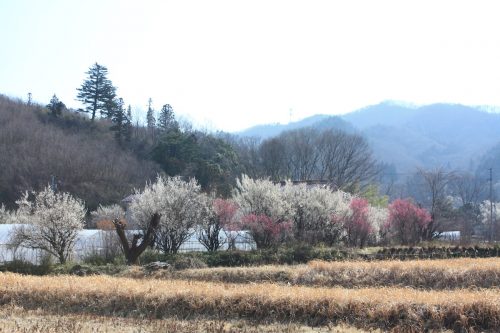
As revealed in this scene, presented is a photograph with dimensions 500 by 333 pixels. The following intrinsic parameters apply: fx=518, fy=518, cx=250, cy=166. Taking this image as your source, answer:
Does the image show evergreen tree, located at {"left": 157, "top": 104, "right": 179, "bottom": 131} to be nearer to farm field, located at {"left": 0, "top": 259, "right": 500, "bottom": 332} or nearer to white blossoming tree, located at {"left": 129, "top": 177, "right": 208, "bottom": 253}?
white blossoming tree, located at {"left": 129, "top": 177, "right": 208, "bottom": 253}

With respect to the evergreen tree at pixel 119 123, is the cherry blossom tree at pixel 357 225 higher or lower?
lower

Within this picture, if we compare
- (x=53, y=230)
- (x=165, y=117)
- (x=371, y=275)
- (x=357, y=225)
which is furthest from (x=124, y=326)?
(x=165, y=117)

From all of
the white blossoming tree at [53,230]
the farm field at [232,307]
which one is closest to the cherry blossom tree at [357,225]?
the white blossoming tree at [53,230]

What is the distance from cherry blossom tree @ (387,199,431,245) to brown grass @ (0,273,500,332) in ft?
60.9

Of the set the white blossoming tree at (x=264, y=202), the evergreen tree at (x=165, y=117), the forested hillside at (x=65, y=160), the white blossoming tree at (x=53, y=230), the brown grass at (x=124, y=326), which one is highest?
the evergreen tree at (x=165, y=117)

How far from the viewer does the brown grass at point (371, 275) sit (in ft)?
47.5

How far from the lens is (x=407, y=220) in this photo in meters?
29.1

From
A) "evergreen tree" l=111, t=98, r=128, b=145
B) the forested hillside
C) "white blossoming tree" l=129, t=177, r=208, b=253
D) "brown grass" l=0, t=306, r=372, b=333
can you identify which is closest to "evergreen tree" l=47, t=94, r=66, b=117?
the forested hillside

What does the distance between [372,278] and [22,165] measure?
53870mm

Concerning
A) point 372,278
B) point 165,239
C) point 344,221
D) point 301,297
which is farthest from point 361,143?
point 301,297

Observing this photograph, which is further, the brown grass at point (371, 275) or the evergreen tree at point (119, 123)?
the evergreen tree at point (119, 123)

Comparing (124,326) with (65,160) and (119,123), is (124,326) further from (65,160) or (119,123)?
(119,123)

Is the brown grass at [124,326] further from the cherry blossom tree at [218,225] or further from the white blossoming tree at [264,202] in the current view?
the white blossoming tree at [264,202]

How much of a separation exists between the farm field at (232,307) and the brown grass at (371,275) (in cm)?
342
